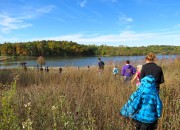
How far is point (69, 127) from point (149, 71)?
2.74 metres

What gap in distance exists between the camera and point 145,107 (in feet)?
14.8

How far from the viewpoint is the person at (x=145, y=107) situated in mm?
4508

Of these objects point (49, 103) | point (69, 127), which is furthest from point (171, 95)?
point (69, 127)

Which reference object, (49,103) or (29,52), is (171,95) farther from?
(29,52)

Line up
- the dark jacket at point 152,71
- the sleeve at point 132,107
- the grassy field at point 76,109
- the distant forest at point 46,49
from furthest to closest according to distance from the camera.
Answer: the distant forest at point 46,49 < the dark jacket at point 152,71 < the sleeve at point 132,107 < the grassy field at point 76,109

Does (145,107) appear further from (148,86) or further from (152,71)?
(152,71)

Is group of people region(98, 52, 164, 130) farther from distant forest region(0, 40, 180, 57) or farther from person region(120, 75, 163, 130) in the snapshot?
distant forest region(0, 40, 180, 57)

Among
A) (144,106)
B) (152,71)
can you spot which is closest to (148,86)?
(144,106)

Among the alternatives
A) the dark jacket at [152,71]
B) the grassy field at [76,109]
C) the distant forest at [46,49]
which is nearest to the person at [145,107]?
the grassy field at [76,109]

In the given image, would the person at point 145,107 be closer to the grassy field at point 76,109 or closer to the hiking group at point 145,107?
the hiking group at point 145,107

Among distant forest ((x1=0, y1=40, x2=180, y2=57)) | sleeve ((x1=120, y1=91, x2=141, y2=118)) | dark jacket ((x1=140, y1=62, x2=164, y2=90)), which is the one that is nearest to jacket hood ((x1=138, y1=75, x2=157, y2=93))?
sleeve ((x1=120, y1=91, x2=141, y2=118))

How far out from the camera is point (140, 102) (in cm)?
457

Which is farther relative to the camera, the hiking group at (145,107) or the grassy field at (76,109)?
the hiking group at (145,107)

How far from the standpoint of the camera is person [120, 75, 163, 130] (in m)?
4.51
